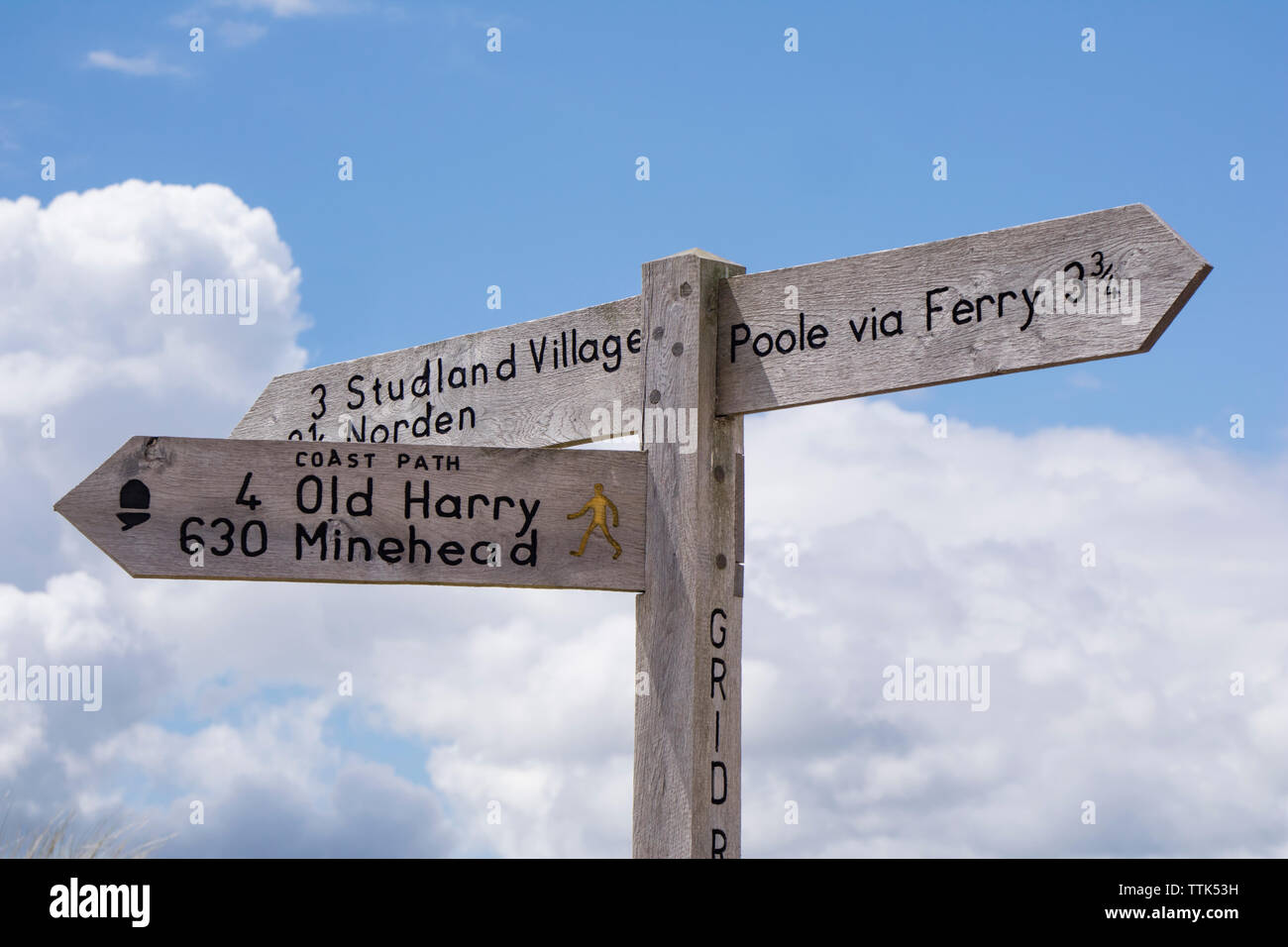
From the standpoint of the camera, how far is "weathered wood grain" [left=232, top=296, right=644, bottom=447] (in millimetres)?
3451

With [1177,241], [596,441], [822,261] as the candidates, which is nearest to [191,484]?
[596,441]

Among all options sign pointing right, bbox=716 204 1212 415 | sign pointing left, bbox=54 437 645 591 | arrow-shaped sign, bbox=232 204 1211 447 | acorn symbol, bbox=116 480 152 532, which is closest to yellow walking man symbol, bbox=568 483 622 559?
sign pointing left, bbox=54 437 645 591

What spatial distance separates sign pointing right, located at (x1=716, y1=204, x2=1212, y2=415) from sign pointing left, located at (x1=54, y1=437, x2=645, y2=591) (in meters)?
0.42

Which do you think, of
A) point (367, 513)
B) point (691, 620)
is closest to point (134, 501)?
point (367, 513)

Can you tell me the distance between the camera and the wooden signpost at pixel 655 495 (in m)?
3.09

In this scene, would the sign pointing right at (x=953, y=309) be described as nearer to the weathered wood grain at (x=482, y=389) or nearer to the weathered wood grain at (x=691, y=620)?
the weathered wood grain at (x=691, y=620)

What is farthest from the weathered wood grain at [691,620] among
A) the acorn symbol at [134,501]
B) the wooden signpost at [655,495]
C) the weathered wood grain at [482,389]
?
the acorn symbol at [134,501]

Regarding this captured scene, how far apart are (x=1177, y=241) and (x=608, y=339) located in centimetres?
141

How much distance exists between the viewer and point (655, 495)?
323cm

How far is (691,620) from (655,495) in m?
0.32

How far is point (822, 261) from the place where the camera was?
10.5ft
